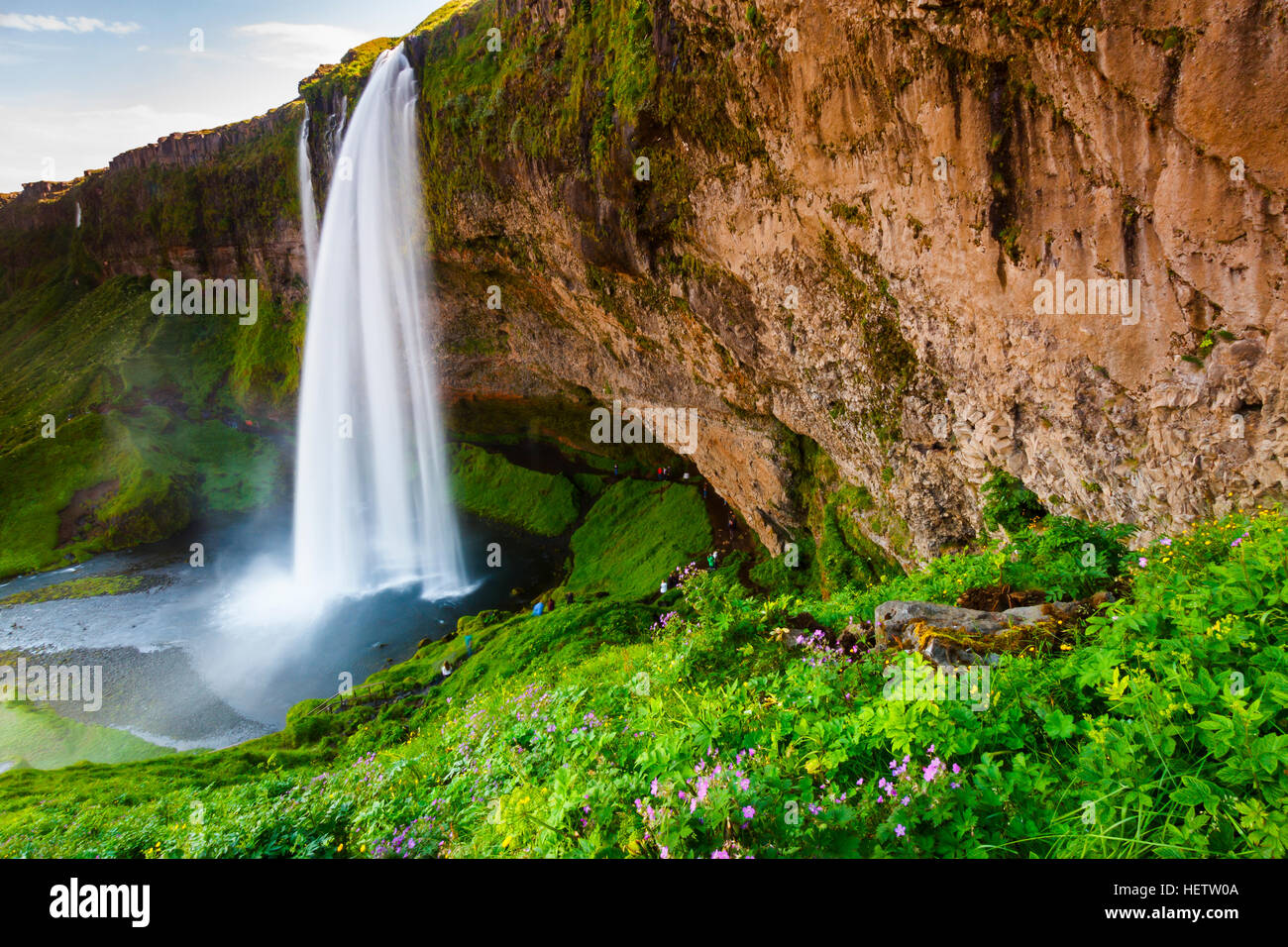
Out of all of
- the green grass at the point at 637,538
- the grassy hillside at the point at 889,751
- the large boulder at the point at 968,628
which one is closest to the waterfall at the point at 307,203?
the green grass at the point at 637,538

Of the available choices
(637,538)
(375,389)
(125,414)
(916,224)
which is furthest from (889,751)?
(125,414)

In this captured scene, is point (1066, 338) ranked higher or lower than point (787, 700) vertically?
higher

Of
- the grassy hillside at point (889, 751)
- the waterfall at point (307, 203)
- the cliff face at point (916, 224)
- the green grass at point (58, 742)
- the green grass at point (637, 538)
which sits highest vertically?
the waterfall at point (307, 203)

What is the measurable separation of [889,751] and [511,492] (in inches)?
1233

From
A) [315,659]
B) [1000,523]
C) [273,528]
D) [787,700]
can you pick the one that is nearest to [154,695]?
[315,659]

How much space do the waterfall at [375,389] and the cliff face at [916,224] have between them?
178 inches

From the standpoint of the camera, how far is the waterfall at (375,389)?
24.5 meters

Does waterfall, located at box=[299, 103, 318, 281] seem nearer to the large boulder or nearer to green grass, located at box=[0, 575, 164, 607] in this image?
green grass, located at box=[0, 575, 164, 607]

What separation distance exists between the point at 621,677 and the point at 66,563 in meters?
38.0

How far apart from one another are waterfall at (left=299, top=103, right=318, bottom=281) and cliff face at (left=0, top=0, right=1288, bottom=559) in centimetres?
1289

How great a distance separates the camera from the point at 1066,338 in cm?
833

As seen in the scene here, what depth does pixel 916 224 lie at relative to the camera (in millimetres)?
9734

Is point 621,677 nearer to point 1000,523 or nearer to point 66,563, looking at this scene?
point 1000,523

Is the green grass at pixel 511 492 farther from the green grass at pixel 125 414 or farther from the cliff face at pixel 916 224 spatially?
the green grass at pixel 125 414
